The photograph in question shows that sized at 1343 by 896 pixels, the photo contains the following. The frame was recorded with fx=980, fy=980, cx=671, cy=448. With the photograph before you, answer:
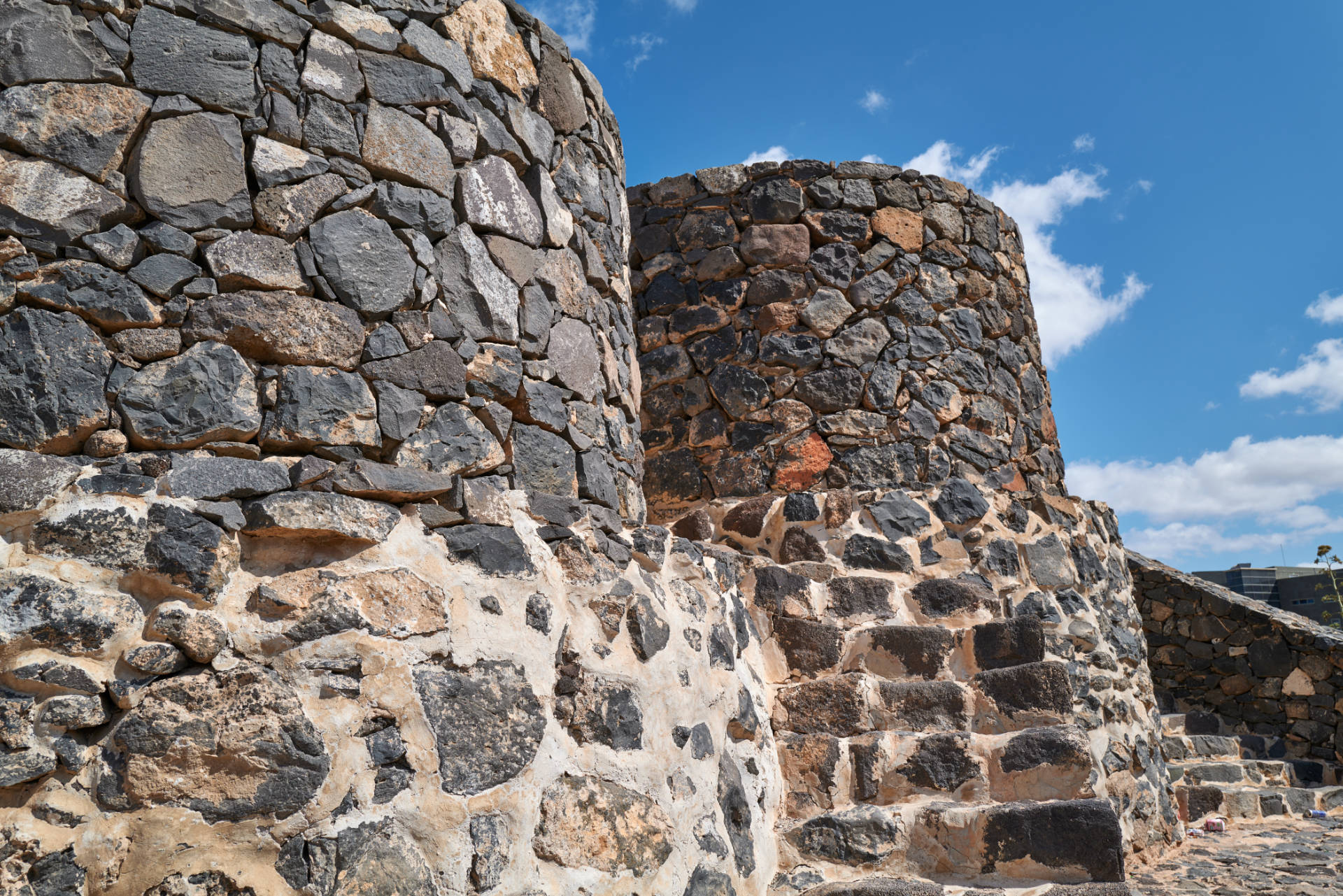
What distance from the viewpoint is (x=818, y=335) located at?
14.3 feet

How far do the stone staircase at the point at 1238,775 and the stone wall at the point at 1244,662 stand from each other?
235 mm

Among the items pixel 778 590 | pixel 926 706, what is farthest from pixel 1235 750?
pixel 778 590

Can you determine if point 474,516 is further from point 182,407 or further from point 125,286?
point 125,286

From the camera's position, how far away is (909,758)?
3377mm

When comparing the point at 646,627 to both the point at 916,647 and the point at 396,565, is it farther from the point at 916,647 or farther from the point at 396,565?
the point at 916,647

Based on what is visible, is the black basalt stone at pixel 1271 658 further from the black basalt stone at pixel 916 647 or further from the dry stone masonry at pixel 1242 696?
the black basalt stone at pixel 916 647

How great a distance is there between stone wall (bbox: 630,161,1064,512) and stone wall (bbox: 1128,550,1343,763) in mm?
3970

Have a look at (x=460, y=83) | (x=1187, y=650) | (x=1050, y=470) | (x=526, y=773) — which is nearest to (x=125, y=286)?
(x=460, y=83)

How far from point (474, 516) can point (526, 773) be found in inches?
23.0

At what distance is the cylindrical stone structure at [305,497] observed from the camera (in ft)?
5.74

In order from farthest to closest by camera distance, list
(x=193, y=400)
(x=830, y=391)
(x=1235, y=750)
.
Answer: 1. (x=1235, y=750)
2. (x=830, y=391)
3. (x=193, y=400)

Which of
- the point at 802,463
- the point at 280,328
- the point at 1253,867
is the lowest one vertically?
the point at 1253,867

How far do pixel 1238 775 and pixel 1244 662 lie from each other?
5.26ft

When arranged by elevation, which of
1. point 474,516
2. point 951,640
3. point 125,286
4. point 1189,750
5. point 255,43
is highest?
point 255,43
